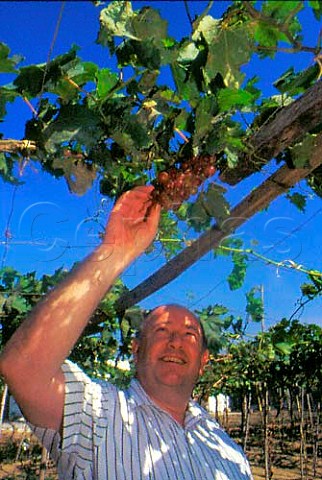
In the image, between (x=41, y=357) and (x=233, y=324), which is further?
(x=233, y=324)

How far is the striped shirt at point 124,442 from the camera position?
57.0 inches

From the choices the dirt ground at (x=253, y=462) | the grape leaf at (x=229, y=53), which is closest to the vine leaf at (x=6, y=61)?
the grape leaf at (x=229, y=53)

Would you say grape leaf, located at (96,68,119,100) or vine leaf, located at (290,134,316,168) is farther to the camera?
vine leaf, located at (290,134,316,168)

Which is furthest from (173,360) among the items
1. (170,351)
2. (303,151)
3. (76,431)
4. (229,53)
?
(229,53)

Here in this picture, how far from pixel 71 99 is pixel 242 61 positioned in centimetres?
55

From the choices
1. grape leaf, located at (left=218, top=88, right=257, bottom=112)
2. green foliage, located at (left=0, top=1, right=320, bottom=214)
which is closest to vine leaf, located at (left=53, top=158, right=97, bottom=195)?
green foliage, located at (left=0, top=1, right=320, bottom=214)

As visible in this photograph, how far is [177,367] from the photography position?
6.27 feet

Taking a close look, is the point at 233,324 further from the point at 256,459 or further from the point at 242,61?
the point at 256,459

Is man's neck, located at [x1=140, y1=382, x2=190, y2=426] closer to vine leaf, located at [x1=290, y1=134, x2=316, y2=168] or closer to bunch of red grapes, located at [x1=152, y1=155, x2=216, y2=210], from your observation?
bunch of red grapes, located at [x1=152, y1=155, x2=216, y2=210]

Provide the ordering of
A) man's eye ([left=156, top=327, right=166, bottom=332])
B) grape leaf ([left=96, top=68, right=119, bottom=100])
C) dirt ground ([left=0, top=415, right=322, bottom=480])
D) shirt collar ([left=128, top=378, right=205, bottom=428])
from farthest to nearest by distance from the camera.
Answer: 1. dirt ground ([left=0, top=415, right=322, bottom=480])
2. man's eye ([left=156, top=327, right=166, bottom=332])
3. shirt collar ([left=128, top=378, right=205, bottom=428])
4. grape leaf ([left=96, top=68, right=119, bottom=100])

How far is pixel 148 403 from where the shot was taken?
1.74m

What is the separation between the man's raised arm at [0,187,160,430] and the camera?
4.16 feet

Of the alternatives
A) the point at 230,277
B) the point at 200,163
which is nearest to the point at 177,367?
the point at 200,163

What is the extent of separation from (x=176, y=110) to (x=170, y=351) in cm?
98
